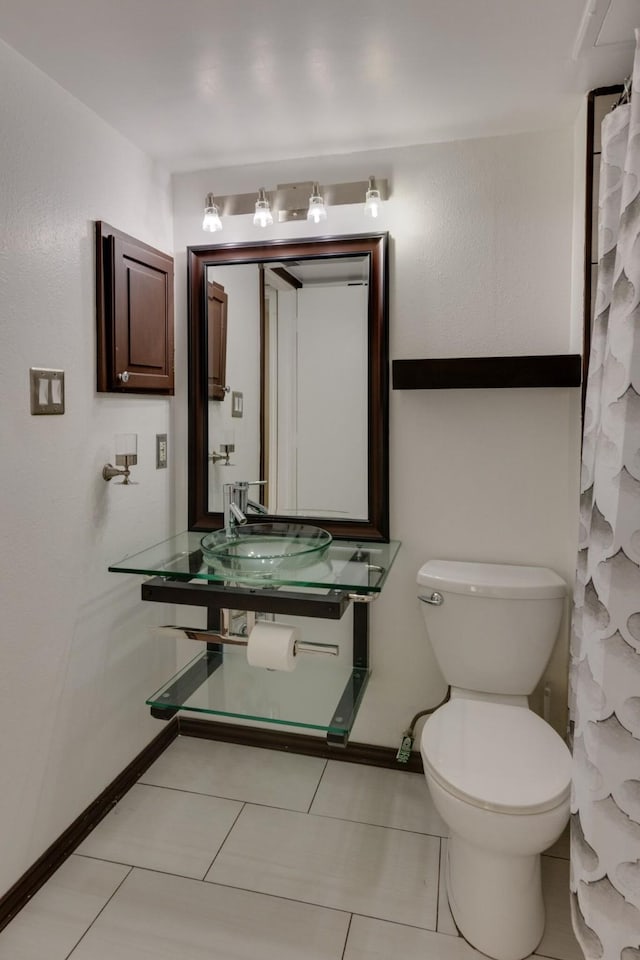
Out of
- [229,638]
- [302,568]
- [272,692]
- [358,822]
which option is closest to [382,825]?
[358,822]

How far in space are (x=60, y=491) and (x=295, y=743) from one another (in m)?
1.35

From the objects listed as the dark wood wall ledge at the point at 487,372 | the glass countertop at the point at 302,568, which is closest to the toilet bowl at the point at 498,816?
the glass countertop at the point at 302,568

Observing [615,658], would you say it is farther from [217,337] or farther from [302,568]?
[217,337]

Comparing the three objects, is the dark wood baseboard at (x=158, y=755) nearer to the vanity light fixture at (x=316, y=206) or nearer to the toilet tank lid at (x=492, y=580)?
the toilet tank lid at (x=492, y=580)

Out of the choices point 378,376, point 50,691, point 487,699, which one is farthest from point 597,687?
point 50,691

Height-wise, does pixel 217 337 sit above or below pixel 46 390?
above

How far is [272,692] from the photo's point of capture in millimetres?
2037

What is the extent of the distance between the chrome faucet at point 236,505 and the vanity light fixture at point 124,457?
0.33m

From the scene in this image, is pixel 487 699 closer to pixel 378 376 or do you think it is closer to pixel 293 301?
pixel 378 376

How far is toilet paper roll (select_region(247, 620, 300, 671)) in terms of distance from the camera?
1800 mm

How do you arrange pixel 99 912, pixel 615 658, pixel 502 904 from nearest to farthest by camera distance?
1. pixel 615 658
2. pixel 502 904
3. pixel 99 912

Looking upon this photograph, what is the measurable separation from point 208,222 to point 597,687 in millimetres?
1905

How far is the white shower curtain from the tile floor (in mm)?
419

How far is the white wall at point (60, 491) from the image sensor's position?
1.56 m
